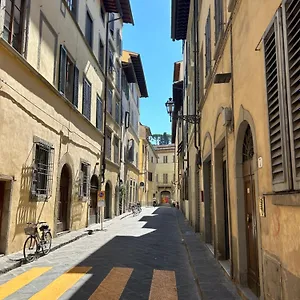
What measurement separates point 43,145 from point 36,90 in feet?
5.59

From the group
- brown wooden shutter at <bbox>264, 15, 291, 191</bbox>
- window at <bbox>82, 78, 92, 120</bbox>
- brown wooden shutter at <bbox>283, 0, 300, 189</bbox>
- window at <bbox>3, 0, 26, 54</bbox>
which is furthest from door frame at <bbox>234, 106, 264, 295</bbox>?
window at <bbox>82, 78, 92, 120</bbox>

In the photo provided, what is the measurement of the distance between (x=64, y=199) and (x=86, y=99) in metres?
5.07

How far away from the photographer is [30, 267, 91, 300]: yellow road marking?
17.0 feet

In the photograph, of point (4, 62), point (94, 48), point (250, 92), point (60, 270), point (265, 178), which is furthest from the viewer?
point (94, 48)

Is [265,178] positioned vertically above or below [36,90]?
below

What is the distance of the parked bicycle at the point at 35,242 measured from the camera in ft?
26.2

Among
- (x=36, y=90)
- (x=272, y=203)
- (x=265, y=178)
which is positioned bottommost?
(x=272, y=203)

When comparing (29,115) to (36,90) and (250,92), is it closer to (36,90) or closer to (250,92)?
(36,90)

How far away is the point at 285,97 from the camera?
3115 millimetres

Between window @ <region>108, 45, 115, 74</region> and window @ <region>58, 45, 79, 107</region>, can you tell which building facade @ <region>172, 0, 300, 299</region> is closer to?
window @ <region>58, 45, 79, 107</region>

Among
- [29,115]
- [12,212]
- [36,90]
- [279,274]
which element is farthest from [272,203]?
[36,90]

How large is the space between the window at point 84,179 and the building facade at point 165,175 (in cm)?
4597

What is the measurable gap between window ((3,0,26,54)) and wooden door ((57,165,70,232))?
17.9 feet

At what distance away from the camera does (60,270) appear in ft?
22.8
